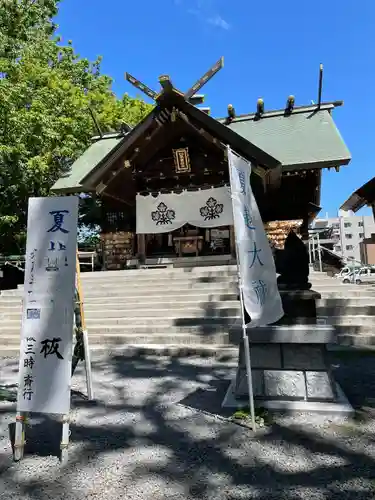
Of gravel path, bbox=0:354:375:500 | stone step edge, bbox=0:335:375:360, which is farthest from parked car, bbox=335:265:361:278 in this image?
gravel path, bbox=0:354:375:500

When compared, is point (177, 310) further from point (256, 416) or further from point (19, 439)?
point (19, 439)

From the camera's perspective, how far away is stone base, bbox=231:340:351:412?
3.83m

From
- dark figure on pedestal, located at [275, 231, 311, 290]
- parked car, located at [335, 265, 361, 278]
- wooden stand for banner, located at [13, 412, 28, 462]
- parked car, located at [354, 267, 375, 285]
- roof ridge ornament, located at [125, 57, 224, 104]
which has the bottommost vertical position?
wooden stand for banner, located at [13, 412, 28, 462]

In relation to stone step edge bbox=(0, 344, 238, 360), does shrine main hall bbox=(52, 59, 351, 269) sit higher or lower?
higher

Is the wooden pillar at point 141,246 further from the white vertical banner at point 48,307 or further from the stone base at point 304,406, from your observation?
the white vertical banner at point 48,307

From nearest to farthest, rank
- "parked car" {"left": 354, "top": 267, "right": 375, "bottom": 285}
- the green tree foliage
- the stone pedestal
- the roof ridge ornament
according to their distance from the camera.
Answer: the stone pedestal
the roof ridge ornament
"parked car" {"left": 354, "top": 267, "right": 375, "bottom": 285}
the green tree foliage

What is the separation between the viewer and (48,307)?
10.2 ft

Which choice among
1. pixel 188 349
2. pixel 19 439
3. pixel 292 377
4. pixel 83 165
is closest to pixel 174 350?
pixel 188 349

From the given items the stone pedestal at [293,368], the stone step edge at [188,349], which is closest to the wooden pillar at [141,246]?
the stone step edge at [188,349]

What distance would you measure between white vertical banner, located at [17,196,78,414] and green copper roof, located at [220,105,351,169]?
9.58 meters

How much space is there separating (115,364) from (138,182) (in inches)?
334

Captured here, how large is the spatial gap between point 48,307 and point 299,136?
12.2 metres

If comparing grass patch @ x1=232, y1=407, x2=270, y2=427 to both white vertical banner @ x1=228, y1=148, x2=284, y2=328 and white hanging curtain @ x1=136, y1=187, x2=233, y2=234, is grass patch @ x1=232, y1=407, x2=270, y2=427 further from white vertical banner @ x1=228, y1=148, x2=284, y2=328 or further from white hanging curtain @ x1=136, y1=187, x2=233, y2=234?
white hanging curtain @ x1=136, y1=187, x2=233, y2=234

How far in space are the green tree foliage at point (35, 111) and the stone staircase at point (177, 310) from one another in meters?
7.60
